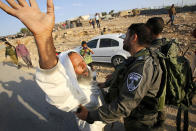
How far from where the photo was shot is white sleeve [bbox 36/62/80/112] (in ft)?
2.80

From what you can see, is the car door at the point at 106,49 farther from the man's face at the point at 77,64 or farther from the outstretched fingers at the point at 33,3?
the outstretched fingers at the point at 33,3

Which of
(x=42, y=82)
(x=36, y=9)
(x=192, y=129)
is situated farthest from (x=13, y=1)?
(x=192, y=129)

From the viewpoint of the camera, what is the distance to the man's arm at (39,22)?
722 millimetres

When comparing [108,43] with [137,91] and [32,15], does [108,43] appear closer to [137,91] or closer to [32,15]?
[137,91]

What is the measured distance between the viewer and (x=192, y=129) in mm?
2412

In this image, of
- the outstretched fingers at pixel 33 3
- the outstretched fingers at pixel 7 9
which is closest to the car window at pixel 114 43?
the outstretched fingers at pixel 33 3

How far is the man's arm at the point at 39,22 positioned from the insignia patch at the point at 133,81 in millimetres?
645

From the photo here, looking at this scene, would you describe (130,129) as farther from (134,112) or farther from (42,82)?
(42,82)

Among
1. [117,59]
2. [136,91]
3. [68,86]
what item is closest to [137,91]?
[136,91]

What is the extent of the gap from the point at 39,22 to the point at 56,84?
447 millimetres

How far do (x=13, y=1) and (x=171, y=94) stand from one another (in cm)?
151

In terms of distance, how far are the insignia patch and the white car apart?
4.38 m

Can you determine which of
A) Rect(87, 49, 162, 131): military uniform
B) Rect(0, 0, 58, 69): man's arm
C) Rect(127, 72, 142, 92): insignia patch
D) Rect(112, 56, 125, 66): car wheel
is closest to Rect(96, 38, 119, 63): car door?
Rect(112, 56, 125, 66): car wheel

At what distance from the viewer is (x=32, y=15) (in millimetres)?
749
